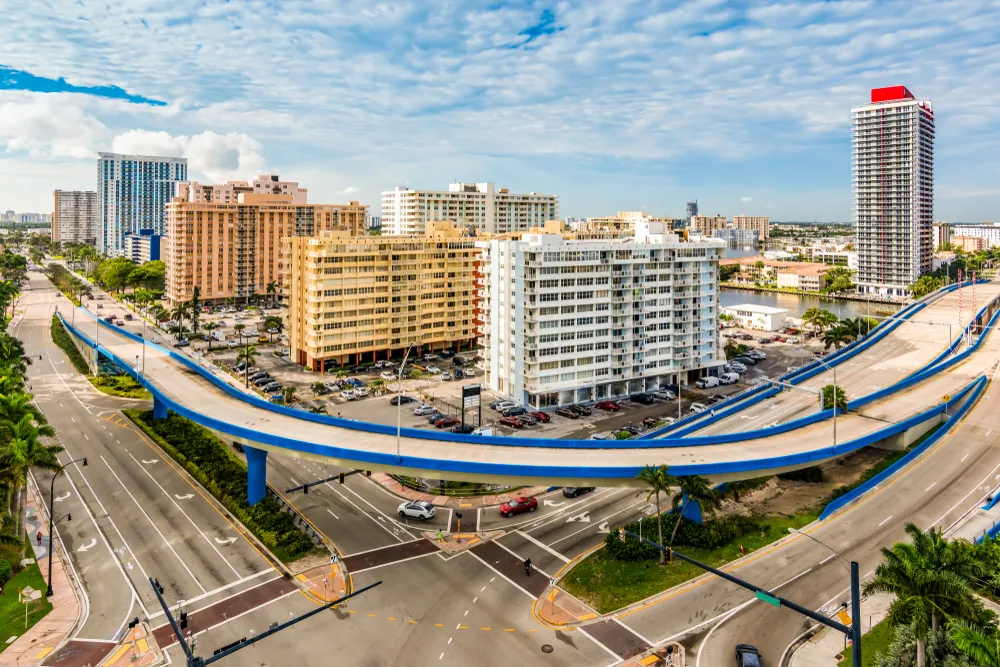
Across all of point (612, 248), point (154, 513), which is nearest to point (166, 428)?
point (154, 513)

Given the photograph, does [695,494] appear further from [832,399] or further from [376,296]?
[376,296]

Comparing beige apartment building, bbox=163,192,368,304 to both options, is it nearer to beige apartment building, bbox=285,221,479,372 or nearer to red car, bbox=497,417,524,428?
beige apartment building, bbox=285,221,479,372

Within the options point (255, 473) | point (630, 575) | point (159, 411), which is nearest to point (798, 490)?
point (630, 575)

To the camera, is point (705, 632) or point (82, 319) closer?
point (705, 632)

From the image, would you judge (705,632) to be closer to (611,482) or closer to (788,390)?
(611,482)

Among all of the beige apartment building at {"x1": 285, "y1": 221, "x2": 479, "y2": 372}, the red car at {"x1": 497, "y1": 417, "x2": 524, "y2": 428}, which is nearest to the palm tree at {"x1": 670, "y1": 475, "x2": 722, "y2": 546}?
the red car at {"x1": 497, "y1": 417, "x2": 524, "y2": 428}

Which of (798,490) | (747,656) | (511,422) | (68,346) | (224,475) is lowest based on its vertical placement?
(747,656)

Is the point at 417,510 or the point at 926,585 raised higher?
the point at 926,585

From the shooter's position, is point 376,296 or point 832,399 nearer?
point 832,399
